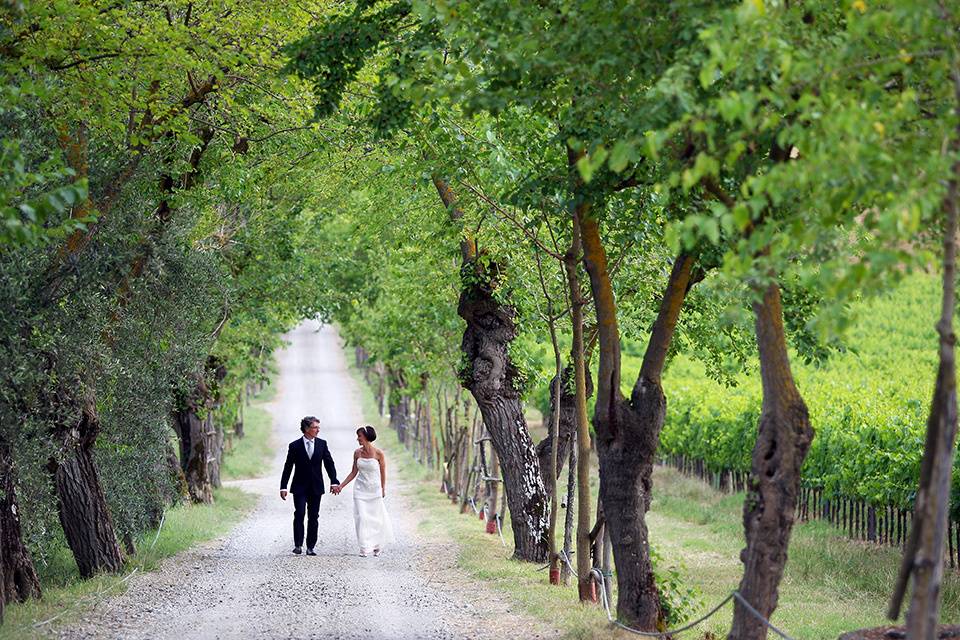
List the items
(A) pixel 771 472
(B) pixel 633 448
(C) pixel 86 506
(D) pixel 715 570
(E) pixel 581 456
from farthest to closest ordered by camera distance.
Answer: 1. (D) pixel 715 570
2. (C) pixel 86 506
3. (E) pixel 581 456
4. (B) pixel 633 448
5. (A) pixel 771 472

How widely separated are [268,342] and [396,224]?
507 inches

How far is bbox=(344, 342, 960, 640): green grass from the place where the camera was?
508 inches

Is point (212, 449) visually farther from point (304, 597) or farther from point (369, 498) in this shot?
point (304, 597)

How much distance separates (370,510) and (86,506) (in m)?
4.28

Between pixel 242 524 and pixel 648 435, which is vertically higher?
pixel 648 435

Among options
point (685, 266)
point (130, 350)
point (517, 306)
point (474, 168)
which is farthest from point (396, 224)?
point (685, 266)

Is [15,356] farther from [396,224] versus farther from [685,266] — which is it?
[396,224]

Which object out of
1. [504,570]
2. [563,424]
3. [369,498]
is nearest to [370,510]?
[369,498]

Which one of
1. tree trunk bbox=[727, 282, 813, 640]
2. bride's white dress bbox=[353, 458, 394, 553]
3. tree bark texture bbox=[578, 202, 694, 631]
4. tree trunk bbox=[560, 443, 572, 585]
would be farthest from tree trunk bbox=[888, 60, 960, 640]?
bride's white dress bbox=[353, 458, 394, 553]

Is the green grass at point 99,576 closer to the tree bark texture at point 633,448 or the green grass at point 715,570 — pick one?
the green grass at point 715,570

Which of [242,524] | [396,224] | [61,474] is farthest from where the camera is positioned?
[242,524]

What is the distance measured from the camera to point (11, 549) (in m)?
12.7

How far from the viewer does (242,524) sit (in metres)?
23.5

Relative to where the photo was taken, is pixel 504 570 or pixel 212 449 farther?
pixel 212 449
